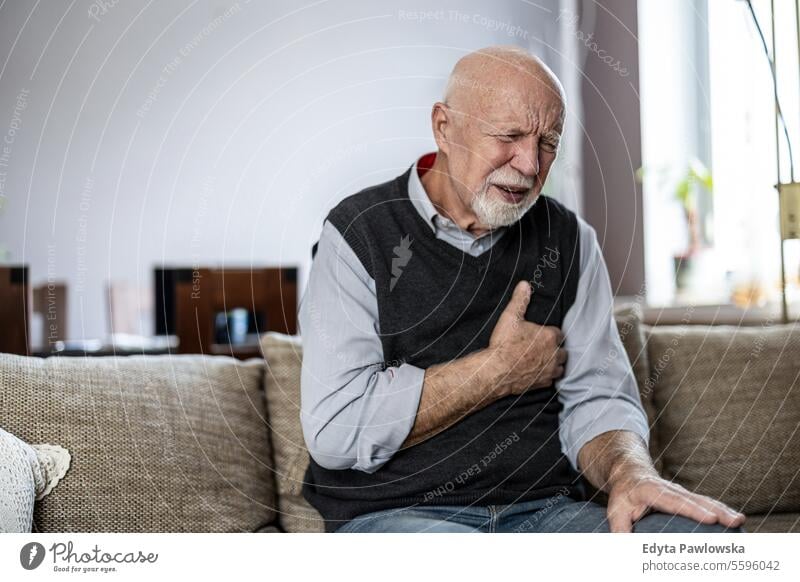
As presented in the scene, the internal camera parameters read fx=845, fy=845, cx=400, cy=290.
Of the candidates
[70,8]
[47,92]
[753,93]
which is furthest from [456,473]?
[47,92]

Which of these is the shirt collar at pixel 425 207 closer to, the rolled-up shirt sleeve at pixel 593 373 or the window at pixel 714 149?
the rolled-up shirt sleeve at pixel 593 373

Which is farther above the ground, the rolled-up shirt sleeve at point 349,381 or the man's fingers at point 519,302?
the man's fingers at point 519,302

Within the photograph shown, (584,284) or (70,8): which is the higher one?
(70,8)

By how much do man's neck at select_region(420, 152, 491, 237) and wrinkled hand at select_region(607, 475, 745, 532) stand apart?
459 millimetres

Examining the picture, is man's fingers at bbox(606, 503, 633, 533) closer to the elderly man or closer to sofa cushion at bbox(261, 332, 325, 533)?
the elderly man

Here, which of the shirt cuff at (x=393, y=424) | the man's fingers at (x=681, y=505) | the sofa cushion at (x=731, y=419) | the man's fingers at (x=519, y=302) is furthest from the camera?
the sofa cushion at (x=731, y=419)

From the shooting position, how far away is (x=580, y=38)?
1.45 m

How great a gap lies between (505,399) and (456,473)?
14 centimetres

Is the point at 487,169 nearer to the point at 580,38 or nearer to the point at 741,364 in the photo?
the point at 580,38

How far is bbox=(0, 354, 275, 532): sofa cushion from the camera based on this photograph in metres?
1.30

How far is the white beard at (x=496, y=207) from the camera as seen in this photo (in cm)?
133

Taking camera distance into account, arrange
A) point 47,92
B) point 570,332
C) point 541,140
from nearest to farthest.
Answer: point 541,140 < point 570,332 < point 47,92

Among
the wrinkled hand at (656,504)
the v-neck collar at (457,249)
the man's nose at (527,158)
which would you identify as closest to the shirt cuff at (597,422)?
the wrinkled hand at (656,504)
